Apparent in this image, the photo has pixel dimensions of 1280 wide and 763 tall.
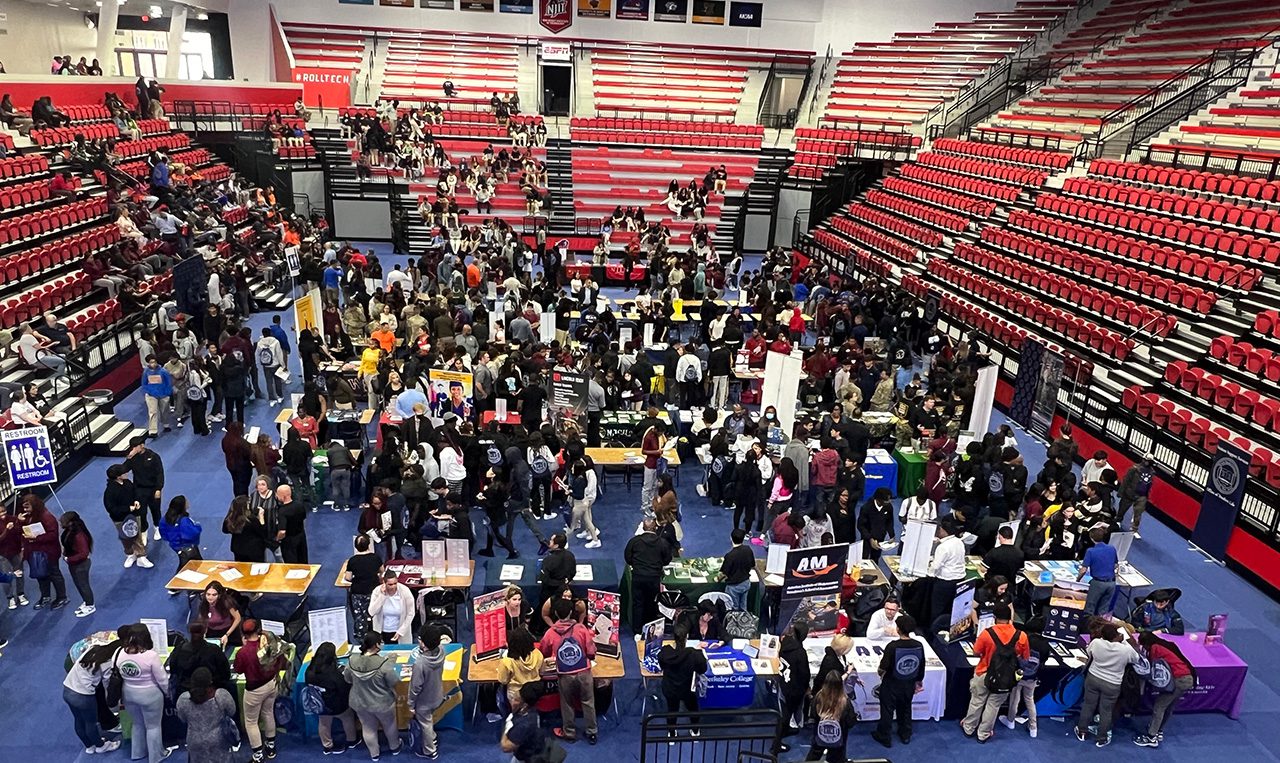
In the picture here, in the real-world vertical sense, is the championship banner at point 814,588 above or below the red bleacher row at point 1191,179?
below

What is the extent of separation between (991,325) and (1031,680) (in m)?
12.1

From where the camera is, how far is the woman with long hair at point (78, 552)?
932cm

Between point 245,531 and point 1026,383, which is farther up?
point 1026,383

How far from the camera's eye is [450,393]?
13.7 metres

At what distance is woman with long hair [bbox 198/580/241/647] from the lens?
823 centimetres

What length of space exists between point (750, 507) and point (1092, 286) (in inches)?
440

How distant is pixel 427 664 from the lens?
759 centimetres

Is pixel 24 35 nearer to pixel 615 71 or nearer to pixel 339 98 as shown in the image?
pixel 339 98

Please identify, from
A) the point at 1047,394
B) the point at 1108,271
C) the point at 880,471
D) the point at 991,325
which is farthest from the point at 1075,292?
the point at 880,471

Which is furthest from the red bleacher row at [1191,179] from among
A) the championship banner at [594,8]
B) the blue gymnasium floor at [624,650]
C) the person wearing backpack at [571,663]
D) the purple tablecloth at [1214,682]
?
the championship banner at [594,8]

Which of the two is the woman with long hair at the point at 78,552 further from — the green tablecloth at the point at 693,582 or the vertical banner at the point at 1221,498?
the vertical banner at the point at 1221,498

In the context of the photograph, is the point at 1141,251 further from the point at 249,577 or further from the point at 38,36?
the point at 38,36

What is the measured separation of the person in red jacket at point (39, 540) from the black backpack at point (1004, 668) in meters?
9.79

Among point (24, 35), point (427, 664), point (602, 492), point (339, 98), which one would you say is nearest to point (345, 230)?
point (339, 98)
